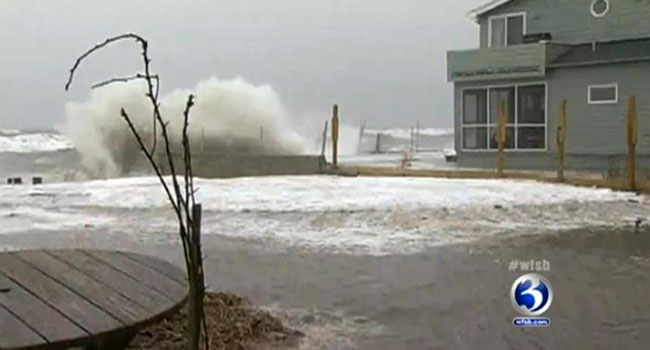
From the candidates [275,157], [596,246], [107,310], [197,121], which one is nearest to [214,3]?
[275,157]

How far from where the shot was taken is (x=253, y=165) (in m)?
18.6

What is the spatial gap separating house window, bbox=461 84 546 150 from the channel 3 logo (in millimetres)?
12908

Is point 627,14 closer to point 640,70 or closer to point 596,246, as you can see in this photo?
point 640,70

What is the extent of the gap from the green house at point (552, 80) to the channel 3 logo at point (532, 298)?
11513 millimetres

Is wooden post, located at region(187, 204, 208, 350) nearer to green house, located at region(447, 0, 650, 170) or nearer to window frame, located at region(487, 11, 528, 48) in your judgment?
green house, located at region(447, 0, 650, 170)

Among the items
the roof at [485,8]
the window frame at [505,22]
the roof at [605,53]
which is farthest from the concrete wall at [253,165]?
the roof at [605,53]

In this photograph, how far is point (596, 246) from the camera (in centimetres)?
729

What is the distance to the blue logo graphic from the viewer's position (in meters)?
4.96

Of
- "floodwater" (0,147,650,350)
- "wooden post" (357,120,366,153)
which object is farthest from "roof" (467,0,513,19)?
"wooden post" (357,120,366,153)

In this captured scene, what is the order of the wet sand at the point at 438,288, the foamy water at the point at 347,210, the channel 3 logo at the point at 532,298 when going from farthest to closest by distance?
the foamy water at the point at 347,210
the channel 3 logo at the point at 532,298
the wet sand at the point at 438,288

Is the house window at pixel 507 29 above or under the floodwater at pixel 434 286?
above

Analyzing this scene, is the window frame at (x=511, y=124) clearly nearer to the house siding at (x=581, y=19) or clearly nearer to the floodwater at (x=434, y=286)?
the house siding at (x=581, y=19)

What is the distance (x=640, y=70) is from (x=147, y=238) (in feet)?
41.5

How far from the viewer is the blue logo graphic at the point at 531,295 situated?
4.96m
